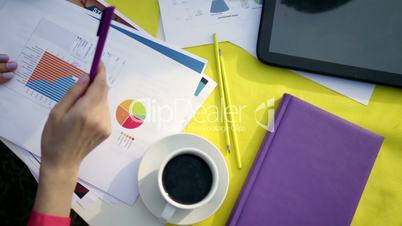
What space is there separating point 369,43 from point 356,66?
0.05 m

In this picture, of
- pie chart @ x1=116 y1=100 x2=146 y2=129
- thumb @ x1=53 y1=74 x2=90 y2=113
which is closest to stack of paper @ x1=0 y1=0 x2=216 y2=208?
pie chart @ x1=116 y1=100 x2=146 y2=129

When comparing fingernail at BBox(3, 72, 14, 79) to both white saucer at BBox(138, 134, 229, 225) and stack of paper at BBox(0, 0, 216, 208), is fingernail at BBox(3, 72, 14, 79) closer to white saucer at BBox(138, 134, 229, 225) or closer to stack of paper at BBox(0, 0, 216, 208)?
stack of paper at BBox(0, 0, 216, 208)

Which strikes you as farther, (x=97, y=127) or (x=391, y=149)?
(x=391, y=149)

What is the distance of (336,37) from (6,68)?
56cm

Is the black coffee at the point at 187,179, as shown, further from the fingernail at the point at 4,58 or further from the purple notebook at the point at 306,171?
the fingernail at the point at 4,58

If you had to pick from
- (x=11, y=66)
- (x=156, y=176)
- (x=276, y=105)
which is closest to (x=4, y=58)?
(x=11, y=66)

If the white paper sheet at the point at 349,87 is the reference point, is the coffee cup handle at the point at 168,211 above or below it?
below

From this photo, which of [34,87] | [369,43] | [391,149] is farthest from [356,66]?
[34,87]

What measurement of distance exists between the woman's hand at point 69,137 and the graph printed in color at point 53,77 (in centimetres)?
12

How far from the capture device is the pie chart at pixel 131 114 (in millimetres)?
553

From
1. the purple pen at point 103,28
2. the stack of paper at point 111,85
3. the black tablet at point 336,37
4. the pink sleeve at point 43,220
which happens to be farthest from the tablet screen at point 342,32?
the pink sleeve at point 43,220

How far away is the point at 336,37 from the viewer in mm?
577

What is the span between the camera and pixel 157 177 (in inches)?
19.8

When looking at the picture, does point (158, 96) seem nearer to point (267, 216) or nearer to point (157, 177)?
point (157, 177)
